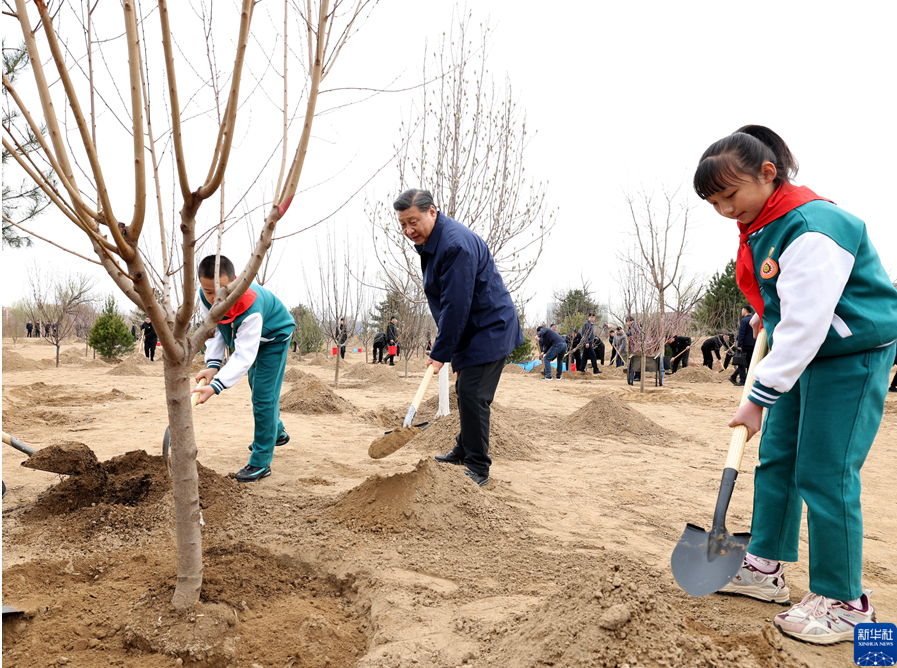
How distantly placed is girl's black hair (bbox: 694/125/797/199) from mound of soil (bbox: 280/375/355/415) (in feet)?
21.3

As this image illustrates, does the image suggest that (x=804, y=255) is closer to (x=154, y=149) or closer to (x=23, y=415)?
(x=154, y=149)

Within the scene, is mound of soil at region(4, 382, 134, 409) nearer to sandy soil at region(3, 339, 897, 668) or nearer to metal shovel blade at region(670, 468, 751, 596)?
sandy soil at region(3, 339, 897, 668)

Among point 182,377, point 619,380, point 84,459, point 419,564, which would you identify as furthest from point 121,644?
point 619,380

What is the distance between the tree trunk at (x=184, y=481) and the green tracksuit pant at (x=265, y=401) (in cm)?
210

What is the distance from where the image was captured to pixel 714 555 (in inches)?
78.9

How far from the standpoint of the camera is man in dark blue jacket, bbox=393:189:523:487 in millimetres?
3635

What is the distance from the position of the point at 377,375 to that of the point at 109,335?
1066 centimetres

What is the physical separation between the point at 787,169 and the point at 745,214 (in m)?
0.23

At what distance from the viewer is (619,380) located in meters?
16.5

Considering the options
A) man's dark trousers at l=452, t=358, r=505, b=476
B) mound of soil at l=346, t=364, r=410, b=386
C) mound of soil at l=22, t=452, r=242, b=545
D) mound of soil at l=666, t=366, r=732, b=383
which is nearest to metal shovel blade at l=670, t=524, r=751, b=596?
man's dark trousers at l=452, t=358, r=505, b=476

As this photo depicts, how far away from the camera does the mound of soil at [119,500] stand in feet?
9.61

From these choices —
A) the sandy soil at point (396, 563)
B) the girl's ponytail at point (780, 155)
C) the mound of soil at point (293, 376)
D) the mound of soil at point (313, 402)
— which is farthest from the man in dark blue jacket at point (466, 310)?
the mound of soil at point (293, 376)

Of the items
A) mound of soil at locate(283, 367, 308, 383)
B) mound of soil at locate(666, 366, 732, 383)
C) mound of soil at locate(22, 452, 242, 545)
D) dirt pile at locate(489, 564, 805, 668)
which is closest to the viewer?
dirt pile at locate(489, 564, 805, 668)

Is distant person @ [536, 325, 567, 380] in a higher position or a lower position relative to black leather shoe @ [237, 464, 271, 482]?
higher
